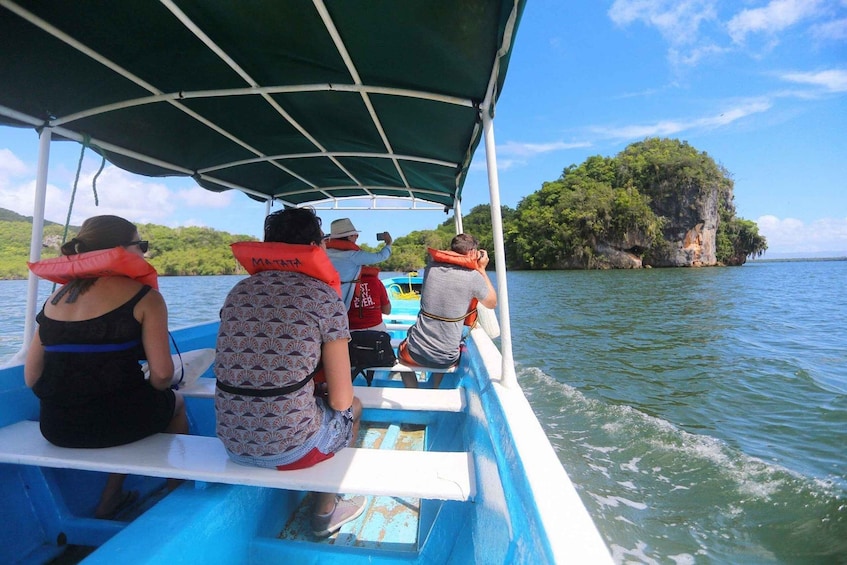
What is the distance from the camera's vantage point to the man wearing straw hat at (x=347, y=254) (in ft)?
9.77

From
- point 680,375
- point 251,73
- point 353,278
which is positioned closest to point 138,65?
point 251,73

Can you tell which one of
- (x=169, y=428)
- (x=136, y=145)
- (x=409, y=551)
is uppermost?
(x=136, y=145)

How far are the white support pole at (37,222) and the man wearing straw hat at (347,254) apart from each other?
5.54ft

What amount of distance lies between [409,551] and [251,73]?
8.23 feet

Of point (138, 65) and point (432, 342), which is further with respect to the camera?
point (432, 342)

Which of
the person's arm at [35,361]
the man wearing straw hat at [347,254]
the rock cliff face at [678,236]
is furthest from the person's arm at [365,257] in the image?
the rock cliff face at [678,236]

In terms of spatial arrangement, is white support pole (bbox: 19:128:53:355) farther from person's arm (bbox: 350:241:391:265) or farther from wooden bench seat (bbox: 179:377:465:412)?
person's arm (bbox: 350:241:391:265)

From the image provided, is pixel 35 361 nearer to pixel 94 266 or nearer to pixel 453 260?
pixel 94 266

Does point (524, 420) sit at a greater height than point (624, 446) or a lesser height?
greater

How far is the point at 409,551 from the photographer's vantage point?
69.1 inches

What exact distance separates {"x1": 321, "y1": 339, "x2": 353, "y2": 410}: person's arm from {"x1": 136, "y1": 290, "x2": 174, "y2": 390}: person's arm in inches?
25.7

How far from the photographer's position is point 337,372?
1.57 meters

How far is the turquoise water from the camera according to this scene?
3.09 m

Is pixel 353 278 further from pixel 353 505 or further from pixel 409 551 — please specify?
pixel 409 551
